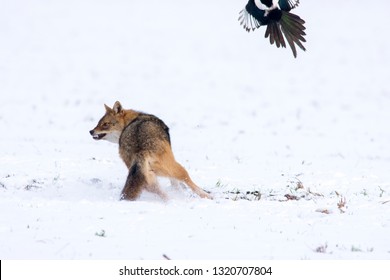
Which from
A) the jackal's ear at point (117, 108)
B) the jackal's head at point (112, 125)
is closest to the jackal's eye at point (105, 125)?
the jackal's head at point (112, 125)

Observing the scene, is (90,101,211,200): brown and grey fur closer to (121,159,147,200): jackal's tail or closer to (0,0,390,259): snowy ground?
(121,159,147,200): jackal's tail

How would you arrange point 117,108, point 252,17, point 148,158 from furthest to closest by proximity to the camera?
point 117,108
point 148,158
point 252,17

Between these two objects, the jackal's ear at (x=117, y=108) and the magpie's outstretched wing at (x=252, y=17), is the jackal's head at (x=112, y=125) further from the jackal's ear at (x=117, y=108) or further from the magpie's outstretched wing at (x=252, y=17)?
the magpie's outstretched wing at (x=252, y=17)

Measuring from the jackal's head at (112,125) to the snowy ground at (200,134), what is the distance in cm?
53

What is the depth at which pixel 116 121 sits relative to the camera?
31.0 feet

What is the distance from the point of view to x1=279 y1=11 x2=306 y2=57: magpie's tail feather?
20.2ft

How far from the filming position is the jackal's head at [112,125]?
372 inches

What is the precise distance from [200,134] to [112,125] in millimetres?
6128

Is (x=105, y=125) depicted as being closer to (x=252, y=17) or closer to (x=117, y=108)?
(x=117, y=108)

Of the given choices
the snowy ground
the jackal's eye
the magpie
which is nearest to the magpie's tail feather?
the magpie

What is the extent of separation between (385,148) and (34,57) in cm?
1872

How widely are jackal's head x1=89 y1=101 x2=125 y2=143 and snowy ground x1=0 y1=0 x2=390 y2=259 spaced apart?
1.75 ft

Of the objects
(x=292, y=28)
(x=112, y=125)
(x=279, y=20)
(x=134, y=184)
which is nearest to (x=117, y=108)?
(x=112, y=125)

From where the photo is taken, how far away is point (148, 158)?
7.92m
